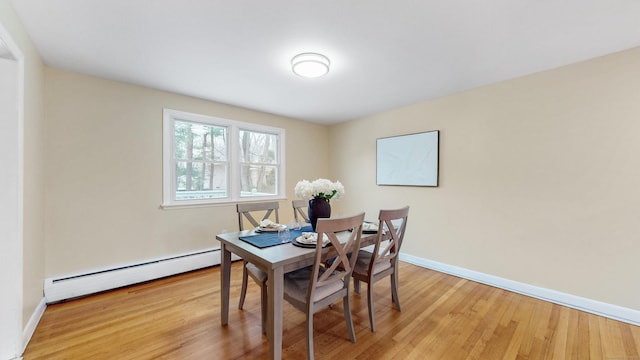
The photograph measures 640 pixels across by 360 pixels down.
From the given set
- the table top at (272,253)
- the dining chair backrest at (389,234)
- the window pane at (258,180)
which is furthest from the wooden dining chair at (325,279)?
the window pane at (258,180)

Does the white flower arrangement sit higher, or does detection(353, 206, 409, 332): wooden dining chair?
the white flower arrangement

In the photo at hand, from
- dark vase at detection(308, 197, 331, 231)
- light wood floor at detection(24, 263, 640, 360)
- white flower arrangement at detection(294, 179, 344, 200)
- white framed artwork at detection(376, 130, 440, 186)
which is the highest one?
white framed artwork at detection(376, 130, 440, 186)

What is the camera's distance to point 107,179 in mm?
2660

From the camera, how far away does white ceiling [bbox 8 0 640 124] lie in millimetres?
1578

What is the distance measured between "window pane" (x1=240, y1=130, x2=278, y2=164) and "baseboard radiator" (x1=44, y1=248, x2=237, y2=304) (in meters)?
1.49

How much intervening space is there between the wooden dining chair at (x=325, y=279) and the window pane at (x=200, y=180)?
6.97 ft

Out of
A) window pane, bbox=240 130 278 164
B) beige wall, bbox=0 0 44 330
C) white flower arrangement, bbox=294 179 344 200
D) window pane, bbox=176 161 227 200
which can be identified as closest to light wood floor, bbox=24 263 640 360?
beige wall, bbox=0 0 44 330

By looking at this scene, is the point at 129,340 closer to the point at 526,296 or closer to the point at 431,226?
the point at 431,226

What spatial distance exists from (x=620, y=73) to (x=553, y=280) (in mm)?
1996

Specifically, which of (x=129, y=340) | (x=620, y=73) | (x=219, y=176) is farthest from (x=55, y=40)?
(x=620, y=73)

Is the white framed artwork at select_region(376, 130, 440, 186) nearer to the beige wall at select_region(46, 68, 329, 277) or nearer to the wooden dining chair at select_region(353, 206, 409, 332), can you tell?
the wooden dining chair at select_region(353, 206, 409, 332)

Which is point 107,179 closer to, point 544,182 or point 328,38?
point 328,38

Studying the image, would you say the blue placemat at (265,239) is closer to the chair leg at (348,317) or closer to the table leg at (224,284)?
the table leg at (224,284)

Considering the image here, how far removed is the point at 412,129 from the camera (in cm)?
355
